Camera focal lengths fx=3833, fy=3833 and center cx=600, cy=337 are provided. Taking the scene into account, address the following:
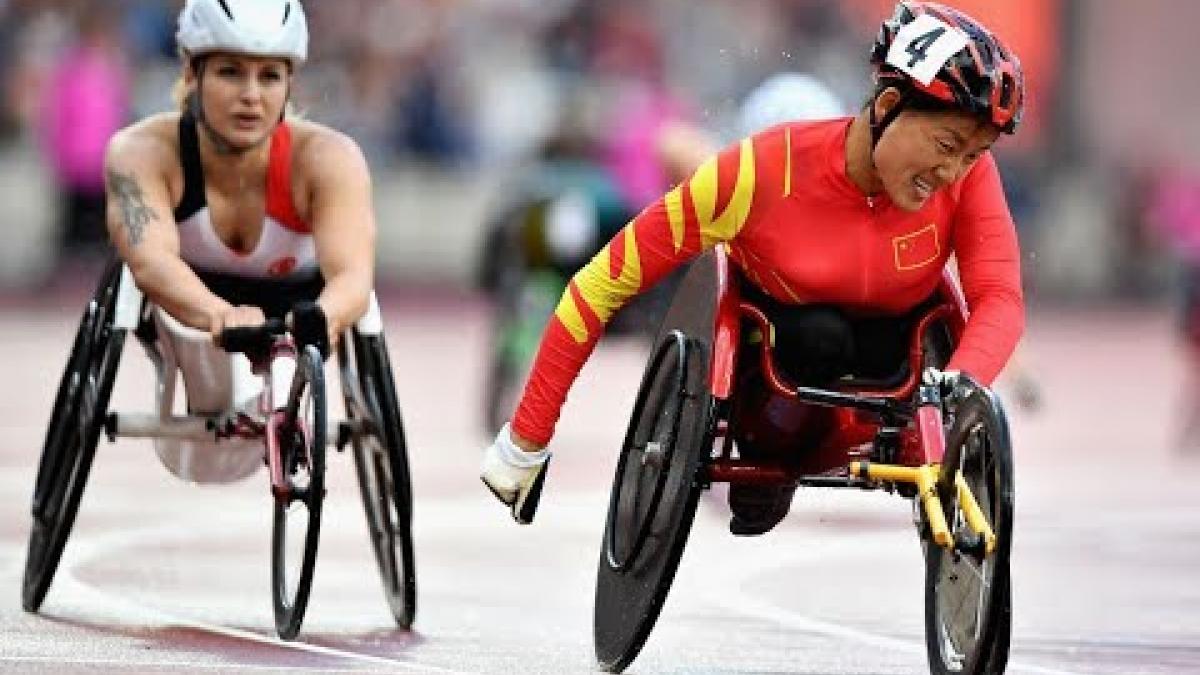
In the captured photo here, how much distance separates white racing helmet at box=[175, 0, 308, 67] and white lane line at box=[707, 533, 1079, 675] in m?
2.31

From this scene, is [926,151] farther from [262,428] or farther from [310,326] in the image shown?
[262,428]

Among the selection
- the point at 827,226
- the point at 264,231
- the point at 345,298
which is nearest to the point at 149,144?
the point at 264,231

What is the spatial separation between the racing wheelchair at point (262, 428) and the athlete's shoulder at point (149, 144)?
330mm

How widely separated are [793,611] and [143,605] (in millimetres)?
2062

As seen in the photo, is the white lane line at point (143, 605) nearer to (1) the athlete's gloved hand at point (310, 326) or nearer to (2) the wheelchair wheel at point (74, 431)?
(2) the wheelchair wheel at point (74, 431)

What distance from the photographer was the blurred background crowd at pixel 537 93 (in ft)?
94.6

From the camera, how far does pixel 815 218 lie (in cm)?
961

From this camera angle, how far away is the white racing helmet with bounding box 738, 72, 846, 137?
1549 cm

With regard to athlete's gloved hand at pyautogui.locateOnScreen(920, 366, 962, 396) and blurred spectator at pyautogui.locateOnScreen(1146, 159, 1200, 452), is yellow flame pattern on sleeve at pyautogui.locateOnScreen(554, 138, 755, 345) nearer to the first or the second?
athlete's gloved hand at pyautogui.locateOnScreen(920, 366, 962, 396)

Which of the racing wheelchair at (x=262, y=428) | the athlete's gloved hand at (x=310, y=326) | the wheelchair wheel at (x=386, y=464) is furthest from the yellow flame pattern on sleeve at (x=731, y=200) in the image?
the wheelchair wheel at (x=386, y=464)

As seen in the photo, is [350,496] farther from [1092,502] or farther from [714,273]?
[714,273]

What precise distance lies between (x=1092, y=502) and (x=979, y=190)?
7.30 metres

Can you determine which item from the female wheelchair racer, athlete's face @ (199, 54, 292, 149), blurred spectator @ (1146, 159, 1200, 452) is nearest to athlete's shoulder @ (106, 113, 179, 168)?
the female wheelchair racer

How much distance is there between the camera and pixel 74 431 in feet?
36.8
